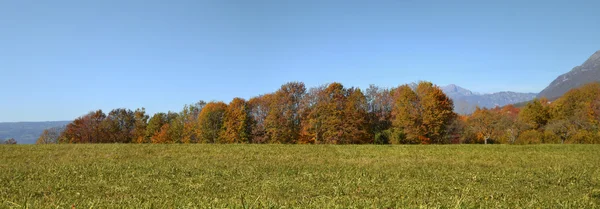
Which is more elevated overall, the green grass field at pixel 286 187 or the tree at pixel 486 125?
the tree at pixel 486 125

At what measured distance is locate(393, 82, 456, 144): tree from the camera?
5447 cm

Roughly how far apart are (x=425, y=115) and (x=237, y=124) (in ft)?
101

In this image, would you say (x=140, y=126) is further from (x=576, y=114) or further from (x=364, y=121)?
(x=576, y=114)

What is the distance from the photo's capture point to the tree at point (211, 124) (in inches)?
2571

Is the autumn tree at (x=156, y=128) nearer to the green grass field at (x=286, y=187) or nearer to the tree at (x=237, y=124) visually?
the tree at (x=237, y=124)

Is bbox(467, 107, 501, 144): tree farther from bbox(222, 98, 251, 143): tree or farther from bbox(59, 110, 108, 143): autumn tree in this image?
bbox(59, 110, 108, 143): autumn tree

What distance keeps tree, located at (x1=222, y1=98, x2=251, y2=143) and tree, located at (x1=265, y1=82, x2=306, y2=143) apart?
506 centimetres

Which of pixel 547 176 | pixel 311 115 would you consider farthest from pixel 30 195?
pixel 311 115

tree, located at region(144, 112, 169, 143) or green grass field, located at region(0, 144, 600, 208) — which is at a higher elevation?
tree, located at region(144, 112, 169, 143)

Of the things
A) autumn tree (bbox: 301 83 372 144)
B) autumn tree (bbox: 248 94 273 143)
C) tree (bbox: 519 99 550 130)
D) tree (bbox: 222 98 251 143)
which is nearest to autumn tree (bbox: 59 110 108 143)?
tree (bbox: 222 98 251 143)

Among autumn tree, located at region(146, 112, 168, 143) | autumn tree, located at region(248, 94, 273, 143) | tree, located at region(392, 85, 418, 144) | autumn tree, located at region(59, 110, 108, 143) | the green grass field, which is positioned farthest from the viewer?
autumn tree, located at region(146, 112, 168, 143)

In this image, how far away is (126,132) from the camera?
247 feet

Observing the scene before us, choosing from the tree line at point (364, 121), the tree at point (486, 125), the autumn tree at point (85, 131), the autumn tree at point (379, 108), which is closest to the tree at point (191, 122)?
the tree line at point (364, 121)

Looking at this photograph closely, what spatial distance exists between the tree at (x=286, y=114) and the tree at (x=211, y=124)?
11124 millimetres
